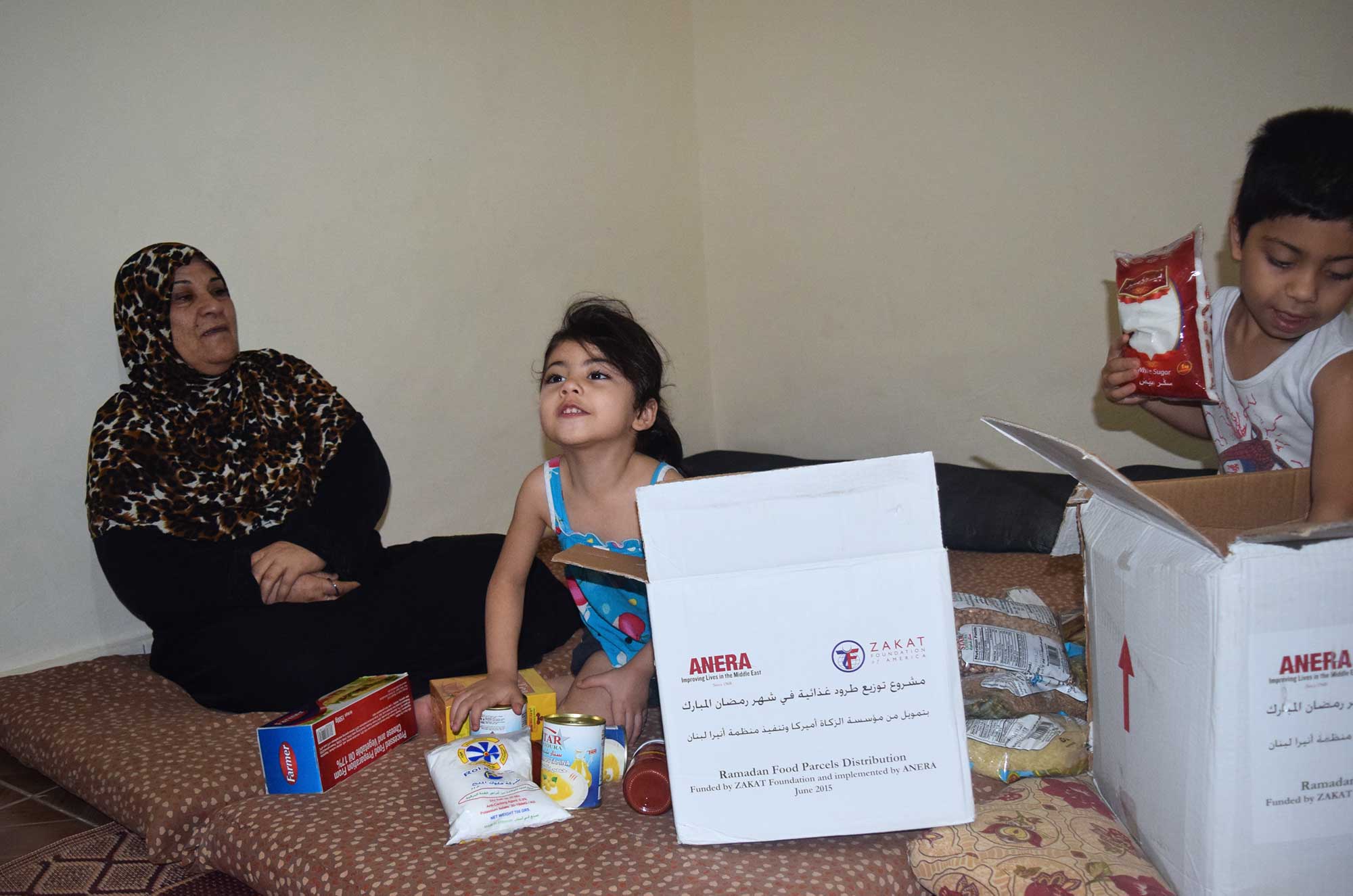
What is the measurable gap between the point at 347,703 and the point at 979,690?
2.94 ft

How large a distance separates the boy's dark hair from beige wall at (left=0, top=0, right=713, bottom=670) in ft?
4.95

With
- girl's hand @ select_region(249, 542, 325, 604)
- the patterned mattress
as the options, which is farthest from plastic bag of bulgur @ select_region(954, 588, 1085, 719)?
girl's hand @ select_region(249, 542, 325, 604)

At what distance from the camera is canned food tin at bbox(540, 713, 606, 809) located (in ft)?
3.88

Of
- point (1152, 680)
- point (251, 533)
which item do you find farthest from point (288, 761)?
point (1152, 680)

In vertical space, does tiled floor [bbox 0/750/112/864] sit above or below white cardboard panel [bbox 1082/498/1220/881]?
below

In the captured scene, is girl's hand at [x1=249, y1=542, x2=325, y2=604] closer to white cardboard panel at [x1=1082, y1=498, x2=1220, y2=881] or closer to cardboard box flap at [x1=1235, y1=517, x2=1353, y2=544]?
white cardboard panel at [x1=1082, y1=498, x2=1220, y2=881]

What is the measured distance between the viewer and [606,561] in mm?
1066

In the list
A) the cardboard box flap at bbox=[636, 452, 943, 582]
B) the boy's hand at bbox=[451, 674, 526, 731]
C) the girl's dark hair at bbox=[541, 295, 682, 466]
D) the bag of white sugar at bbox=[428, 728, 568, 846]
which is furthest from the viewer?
the girl's dark hair at bbox=[541, 295, 682, 466]

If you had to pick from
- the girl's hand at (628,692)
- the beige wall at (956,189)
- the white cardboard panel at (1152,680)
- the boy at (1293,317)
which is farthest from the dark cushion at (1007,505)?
the white cardboard panel at (1152,680)

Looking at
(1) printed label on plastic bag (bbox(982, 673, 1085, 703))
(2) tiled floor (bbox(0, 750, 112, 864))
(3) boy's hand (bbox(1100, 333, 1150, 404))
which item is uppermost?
(3) boy's hand (bbox(1100, 333, 1150, 404))

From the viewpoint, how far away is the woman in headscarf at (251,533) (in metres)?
1.68

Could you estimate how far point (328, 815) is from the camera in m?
1.25

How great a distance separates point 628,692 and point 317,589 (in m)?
0.74

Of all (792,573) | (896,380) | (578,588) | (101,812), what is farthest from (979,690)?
(896,380)
